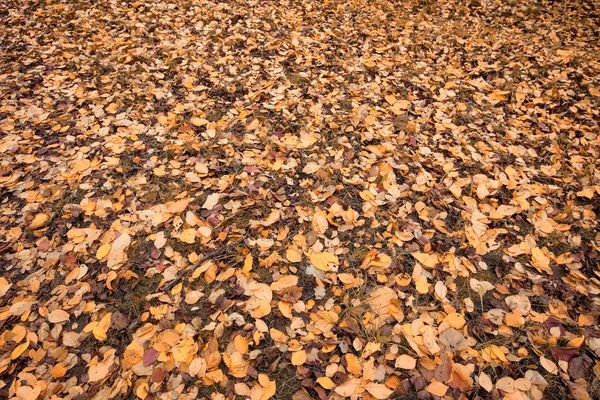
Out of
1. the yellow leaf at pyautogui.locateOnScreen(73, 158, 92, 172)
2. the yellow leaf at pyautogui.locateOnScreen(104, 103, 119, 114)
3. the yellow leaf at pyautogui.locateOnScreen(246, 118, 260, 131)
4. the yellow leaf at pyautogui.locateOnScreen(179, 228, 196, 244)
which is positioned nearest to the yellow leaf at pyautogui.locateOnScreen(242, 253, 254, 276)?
the yellow leaf at pyautogui.locateOnScreen(179, 228, 196, 244)

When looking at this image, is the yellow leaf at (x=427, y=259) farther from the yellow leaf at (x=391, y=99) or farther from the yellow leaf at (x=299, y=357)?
the yellow leaf at (x=391, y=99)

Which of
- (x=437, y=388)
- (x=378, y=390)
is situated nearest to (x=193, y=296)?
(x=378, y=390)

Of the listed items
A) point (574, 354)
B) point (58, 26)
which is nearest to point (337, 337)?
point (574, 354)

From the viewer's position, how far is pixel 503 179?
252 centimetres

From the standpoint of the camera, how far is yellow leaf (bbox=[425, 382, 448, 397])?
5.15 feet

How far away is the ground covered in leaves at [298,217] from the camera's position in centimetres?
168

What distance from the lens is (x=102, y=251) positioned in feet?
6.86

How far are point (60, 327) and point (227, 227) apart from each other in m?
1.04

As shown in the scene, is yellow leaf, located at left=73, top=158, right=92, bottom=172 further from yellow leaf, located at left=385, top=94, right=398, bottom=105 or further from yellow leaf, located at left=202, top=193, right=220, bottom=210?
yellow leaf, located at left=385, top=94, right=398, bottom=105

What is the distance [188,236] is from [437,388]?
63.7 inches

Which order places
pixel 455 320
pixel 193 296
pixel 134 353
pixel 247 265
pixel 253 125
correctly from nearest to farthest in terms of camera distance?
pixel 134 353
pixel 455 320
pixel 193 296
pixel 247 265
pixel 253 125

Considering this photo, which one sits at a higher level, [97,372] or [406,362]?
[406,362]

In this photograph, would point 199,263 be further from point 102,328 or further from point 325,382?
point 325,382

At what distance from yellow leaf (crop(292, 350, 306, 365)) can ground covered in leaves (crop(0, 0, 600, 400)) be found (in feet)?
0.04
